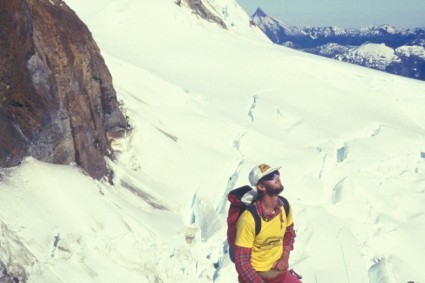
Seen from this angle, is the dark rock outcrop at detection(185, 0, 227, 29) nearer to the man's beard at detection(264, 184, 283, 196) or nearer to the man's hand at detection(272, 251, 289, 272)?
the man's hand at detection(272, 251, 289, 272)

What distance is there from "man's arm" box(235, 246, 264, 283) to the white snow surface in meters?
5.00

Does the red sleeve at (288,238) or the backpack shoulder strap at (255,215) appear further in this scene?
the red sleeve at (288,238)

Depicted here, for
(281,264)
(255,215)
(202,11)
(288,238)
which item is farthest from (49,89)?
(202,11)

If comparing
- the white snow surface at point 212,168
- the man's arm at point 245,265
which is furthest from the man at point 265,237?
the white snow surface at point 212,168

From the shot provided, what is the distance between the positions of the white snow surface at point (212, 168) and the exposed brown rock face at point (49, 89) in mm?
638

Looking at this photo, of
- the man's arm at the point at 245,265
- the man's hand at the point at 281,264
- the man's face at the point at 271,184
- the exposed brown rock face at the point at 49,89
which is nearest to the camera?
the man's arm at the point at 245,265

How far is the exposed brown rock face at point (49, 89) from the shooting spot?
11.8 meters

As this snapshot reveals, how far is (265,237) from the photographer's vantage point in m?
5.36

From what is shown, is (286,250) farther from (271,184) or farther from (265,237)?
(271,184)

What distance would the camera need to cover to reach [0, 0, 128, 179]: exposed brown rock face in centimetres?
1184

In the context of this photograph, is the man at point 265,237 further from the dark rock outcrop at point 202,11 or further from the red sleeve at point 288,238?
the dark rock outcrop at point 202,11

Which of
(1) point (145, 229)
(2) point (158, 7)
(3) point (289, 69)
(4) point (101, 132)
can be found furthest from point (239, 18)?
(1) point (145, 229)

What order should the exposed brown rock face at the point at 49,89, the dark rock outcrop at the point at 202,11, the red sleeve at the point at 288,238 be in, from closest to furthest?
1. the red sleeve at the point at 288,238
2. the exposed brown rock face at the point at 49,89
3. the dark rock outcrop at the point at 202,11

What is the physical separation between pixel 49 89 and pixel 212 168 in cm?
872
